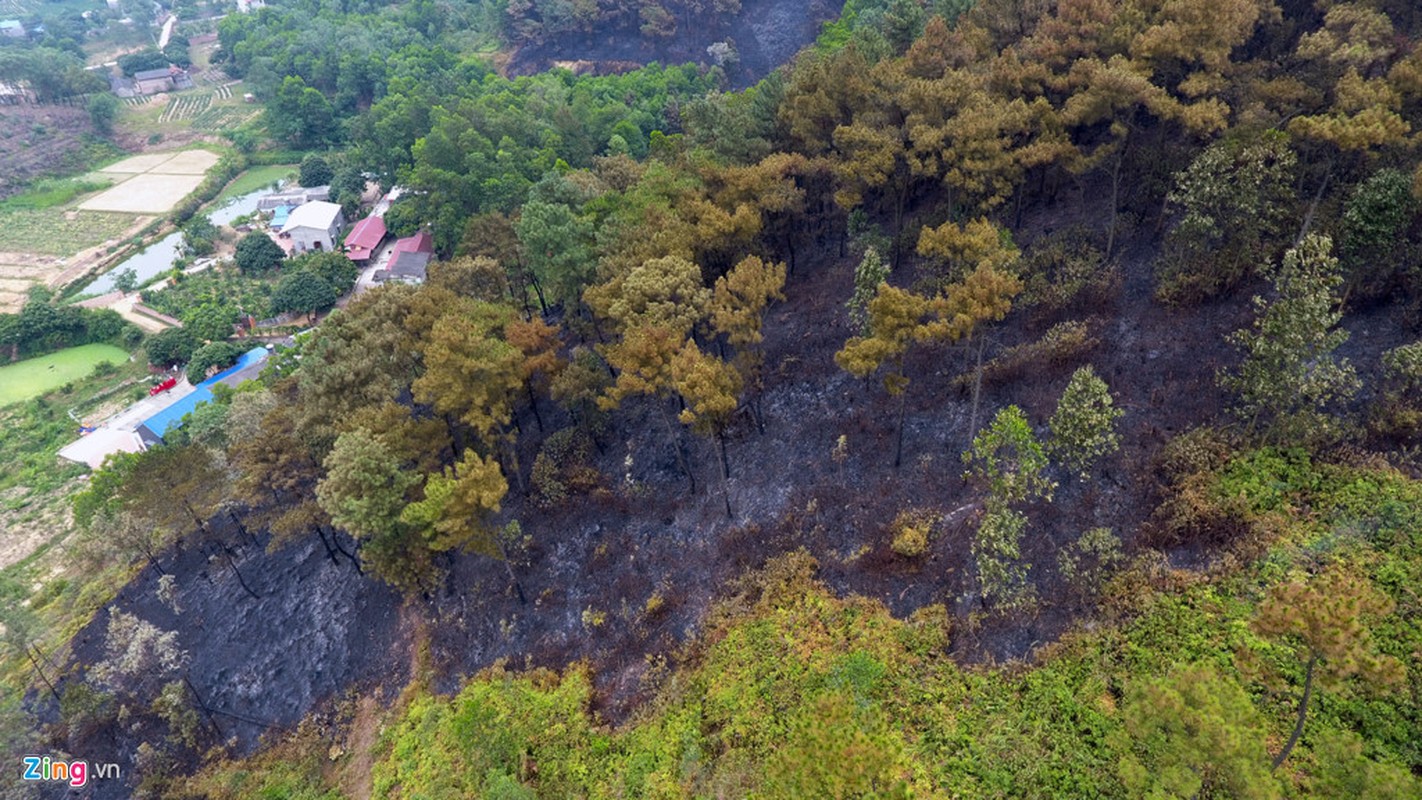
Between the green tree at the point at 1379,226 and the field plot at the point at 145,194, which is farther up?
the green tree at the point at 1379,226

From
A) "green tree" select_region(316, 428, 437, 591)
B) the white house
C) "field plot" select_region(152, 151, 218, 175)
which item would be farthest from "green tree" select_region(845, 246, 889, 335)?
"field plot" select_region(152, 151, 218, 175)

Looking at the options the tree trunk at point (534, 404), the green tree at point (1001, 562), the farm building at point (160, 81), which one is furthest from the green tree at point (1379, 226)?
the farm building at point (160, 81)

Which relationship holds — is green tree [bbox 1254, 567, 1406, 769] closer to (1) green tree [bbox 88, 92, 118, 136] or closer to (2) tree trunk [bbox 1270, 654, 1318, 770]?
(2) tree trunk [bbox 1270, 654, 1318, 770]

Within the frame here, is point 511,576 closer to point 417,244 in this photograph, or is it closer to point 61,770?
point 61,770

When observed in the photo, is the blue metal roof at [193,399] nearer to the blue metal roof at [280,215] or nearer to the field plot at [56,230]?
the blue metal roof at [280,215]

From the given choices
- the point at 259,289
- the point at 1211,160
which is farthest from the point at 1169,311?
the point at 259,289

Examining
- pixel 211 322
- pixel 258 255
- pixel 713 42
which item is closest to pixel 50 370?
pixel 211 322
